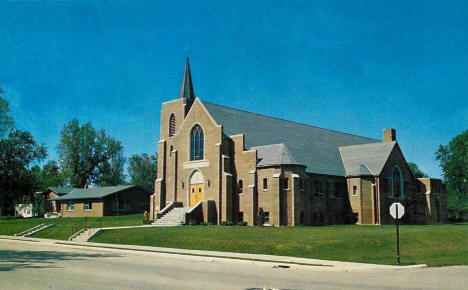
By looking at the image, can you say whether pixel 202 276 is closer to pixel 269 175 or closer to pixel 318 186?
pixel 269 175

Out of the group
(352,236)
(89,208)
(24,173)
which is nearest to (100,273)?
(352,236)

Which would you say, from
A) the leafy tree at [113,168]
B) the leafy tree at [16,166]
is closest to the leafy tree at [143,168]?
the leafy tree at [113,168]

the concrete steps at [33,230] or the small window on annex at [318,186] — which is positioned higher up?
the small window on annex at [318,186]

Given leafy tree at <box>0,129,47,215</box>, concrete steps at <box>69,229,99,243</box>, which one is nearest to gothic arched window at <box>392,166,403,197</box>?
concrete steps at <box>69,229,99,243</box>

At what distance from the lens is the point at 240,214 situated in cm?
4328

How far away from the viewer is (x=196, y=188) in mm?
45969

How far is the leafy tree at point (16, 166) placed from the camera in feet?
214

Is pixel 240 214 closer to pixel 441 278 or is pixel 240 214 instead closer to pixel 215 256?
pixel 215 256

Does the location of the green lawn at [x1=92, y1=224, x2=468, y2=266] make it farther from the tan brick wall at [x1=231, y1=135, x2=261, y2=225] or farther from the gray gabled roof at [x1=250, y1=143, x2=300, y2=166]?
the gray gabled roof at [x1=250, y1=143, x2=300, y2=166]

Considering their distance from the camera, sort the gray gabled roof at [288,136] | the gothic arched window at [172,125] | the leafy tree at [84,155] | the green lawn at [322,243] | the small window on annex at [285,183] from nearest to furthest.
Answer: the green lawn at [322,243] < the small window on annex at [285,183] < the gray gabled roof at [288,136] < the gothic arched window at [172,125] < the leafy tree at [84,155]

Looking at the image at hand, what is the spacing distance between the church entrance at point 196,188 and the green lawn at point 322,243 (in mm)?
10900

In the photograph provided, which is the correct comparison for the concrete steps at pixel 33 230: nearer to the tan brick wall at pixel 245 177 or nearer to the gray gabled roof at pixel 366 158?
the tan brick wall at pixel 245 177

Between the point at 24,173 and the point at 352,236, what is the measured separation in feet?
173

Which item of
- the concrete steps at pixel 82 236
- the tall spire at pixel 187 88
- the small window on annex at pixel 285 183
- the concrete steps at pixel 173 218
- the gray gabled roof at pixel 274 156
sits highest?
the tall spire at pixel 187 88
